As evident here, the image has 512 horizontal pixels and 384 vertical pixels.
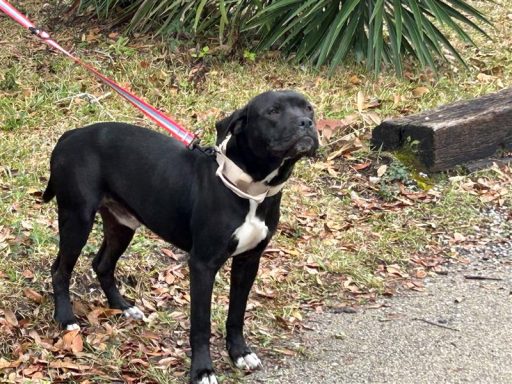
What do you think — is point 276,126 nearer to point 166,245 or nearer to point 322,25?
point 166,245

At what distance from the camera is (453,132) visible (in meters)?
7.12

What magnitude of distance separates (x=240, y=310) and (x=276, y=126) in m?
1.07

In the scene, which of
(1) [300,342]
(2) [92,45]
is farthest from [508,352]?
(2) [92,45]

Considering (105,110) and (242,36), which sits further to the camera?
(242,36)

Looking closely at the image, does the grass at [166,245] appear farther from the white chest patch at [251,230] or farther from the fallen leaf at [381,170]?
the white chest patch at [251,230]

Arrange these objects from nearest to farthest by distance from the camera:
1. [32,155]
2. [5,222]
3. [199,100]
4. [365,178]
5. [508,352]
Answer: [508,352], [5,222], [32,155], [365,178], [199,100]

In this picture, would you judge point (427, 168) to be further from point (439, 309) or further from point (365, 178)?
point (439, 309)

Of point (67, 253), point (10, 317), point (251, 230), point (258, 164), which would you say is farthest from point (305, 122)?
point (10, 317)

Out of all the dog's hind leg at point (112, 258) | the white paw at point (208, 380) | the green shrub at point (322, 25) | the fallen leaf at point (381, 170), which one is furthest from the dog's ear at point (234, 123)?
the green shrub at point (322, 25)

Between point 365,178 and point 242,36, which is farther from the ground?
→ point 242,36

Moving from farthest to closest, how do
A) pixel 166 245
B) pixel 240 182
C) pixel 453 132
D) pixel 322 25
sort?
pixel 322 25 < pixel 453 132 < pixel 166 245 < pixel 240 182

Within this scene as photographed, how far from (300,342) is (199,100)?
11.1ft

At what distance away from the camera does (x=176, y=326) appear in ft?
16.3

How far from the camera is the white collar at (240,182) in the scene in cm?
411
